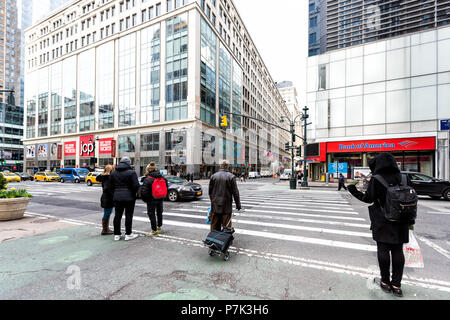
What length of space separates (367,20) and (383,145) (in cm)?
4483

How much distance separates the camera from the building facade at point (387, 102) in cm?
2098

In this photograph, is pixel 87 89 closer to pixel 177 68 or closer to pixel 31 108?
pixel 31 108

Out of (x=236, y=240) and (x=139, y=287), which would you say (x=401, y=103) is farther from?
(x=139, y=287)

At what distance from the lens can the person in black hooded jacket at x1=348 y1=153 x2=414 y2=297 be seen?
2.74 metres

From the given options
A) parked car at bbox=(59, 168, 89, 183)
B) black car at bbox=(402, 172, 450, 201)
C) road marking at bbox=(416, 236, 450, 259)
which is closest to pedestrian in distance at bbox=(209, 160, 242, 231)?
road marking at bbox=(416, 236, 450, 259)

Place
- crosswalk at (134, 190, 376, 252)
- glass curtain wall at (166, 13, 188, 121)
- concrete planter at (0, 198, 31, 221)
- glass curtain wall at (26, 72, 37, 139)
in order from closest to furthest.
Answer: crosswalk at (134, 190, 376, 252)
concrete planter at (0, 198, 31, 221)
glass curtain wall at (166, 13, 188, 121)
glass curtain wall at (26, 72, 37, 139)

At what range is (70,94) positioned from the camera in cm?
5031

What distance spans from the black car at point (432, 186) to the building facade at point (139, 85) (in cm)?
2823

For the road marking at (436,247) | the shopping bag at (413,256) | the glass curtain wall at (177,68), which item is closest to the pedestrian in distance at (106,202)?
the shopping bag at (413,256)

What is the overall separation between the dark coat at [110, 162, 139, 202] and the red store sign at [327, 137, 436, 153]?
25095 mm

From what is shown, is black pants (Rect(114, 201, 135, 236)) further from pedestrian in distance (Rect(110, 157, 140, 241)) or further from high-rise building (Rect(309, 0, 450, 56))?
high-rise building (Rect(309, 0, 450, 56))

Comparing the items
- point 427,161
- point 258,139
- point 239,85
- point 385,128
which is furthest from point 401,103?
point 258,139

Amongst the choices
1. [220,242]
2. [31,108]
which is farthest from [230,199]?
[31,108]

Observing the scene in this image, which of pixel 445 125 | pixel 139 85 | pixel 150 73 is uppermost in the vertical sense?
pixel 150 73
